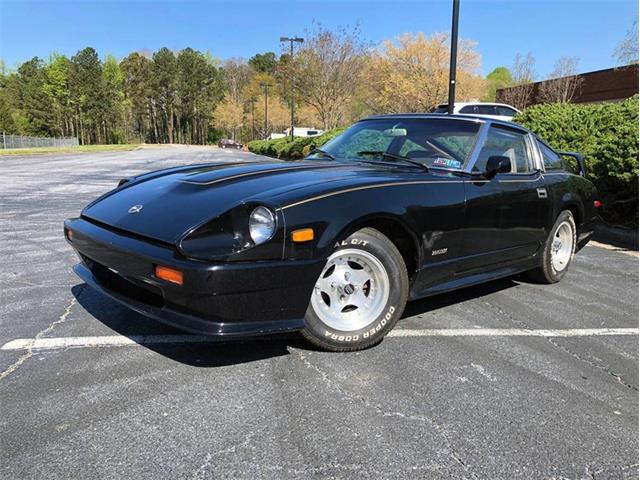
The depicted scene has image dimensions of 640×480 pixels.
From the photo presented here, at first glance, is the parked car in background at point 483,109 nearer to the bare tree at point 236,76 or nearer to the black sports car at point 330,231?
the black sports car at point 330,231

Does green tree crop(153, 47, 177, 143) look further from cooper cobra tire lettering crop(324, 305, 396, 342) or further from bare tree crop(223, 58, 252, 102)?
cooper cobra tire lettering crop(324, 305, 396, 342)

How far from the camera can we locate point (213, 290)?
7.77ft

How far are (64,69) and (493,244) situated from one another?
7794 cm

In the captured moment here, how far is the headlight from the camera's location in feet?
8.13

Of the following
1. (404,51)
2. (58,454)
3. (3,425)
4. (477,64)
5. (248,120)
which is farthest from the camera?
(248,120)

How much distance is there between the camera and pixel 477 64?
108ft

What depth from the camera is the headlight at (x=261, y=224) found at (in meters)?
2.48

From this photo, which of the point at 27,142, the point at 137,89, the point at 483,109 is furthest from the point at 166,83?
the point at 483,109

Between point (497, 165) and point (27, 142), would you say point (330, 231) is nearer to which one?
point (497, 165)

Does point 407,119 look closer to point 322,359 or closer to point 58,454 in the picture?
point 322,359

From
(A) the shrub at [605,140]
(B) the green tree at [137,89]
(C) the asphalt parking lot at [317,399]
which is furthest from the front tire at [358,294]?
(B) the green tree at [137,89]

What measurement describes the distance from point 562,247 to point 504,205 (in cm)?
155

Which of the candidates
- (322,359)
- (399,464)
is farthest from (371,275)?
(399,464)

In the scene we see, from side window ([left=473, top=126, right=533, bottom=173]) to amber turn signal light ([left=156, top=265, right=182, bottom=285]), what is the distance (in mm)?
2335
